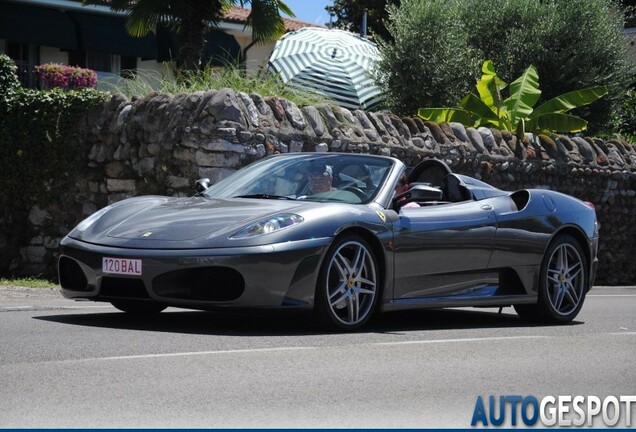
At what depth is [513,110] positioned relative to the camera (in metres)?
21.3

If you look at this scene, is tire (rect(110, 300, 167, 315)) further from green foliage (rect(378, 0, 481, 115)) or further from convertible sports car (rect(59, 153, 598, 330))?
Result: green foliage (rect(378, 0, 481, 115))

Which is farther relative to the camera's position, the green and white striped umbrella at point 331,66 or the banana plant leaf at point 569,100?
the green and white striped umbrella at point 331,66

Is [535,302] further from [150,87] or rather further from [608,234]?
[608,234]

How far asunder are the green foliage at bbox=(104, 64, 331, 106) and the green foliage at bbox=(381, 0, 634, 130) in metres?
7.91

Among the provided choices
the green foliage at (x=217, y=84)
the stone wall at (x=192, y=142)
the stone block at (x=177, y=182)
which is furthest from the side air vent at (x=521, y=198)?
the green foliage at (x=217, y=84)

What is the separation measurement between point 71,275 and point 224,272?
1267 millimetres

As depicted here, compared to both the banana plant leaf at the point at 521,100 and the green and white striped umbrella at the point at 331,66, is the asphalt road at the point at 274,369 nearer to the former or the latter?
the banana plant leaf at the point at 521,100

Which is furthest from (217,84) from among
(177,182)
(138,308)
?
(138,308)

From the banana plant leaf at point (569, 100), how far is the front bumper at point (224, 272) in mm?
13715

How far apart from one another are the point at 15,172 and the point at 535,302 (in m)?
8.19

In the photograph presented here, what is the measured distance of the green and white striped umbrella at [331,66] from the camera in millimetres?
24984

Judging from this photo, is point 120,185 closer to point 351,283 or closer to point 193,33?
point 193,33

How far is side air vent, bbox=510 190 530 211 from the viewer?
33.5ft

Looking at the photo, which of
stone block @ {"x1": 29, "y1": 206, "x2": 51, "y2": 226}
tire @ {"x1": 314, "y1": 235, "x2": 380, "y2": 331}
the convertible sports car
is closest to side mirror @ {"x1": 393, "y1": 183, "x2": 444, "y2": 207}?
the convertible sports car
